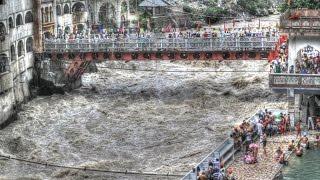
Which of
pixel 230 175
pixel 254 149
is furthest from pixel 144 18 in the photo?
pixel 230 175

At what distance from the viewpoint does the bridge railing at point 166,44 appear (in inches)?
2810

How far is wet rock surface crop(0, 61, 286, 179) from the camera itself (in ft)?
181

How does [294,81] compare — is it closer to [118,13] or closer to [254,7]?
[118,13]

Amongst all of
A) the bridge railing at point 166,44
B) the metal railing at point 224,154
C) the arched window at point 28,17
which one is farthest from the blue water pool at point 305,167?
the arched window at point 28,17

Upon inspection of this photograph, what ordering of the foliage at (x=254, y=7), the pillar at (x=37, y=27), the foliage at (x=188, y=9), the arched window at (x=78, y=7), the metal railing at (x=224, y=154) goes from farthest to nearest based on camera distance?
the foliage at (x=254, y=7) → the foliage at (x=188, y=9) → the arched window at (x=78, y=7) → the pillar at (x=37, y=27) → the metal railing at (x=224, y=154)

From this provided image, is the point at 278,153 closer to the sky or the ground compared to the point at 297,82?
closer to the ground

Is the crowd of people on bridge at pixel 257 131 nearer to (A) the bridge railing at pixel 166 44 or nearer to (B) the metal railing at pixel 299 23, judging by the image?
(B) the metal railing at pixel 299 23

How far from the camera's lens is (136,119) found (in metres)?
69.1

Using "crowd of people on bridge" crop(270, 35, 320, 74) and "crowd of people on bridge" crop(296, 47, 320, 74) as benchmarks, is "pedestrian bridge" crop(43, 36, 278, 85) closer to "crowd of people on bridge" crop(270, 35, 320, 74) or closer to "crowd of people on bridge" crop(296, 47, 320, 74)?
"crowd of people on bridge" crop(270, 35, 320, 74)

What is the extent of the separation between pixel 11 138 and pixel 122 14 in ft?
161

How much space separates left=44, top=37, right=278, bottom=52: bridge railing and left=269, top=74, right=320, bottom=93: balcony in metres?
20.3

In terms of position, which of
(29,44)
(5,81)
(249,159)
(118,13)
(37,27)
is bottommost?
(249,159)

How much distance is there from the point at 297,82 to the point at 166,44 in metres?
25.0

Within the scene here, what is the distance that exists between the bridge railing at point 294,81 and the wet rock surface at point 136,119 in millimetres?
8261
